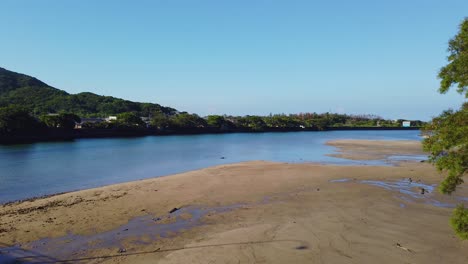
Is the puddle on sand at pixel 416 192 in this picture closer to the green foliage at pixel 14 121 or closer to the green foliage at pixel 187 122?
the green foliage at pixel 14 121

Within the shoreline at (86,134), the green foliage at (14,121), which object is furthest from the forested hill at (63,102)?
the green foliage at (14,121)

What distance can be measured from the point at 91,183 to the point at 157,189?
7583 mm

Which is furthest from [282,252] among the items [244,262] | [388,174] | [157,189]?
[388,174]

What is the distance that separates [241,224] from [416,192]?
1173cm

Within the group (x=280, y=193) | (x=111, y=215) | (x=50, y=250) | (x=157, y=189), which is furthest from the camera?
(x=157, y=189)

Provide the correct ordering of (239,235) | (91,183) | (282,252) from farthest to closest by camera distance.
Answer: (91,183)
(239,235)
(282,252)

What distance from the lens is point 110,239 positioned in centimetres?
1146

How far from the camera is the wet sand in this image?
9688mm

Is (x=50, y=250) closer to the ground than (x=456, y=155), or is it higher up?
closer to the ground

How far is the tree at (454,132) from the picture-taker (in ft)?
25.1

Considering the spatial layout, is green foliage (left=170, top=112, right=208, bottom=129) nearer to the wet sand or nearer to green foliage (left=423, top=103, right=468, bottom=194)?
the wet sand

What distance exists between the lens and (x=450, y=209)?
14852mm

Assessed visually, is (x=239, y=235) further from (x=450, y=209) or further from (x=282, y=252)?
(x=450, y=209)

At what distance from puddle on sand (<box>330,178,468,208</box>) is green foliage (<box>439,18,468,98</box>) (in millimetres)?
9171
